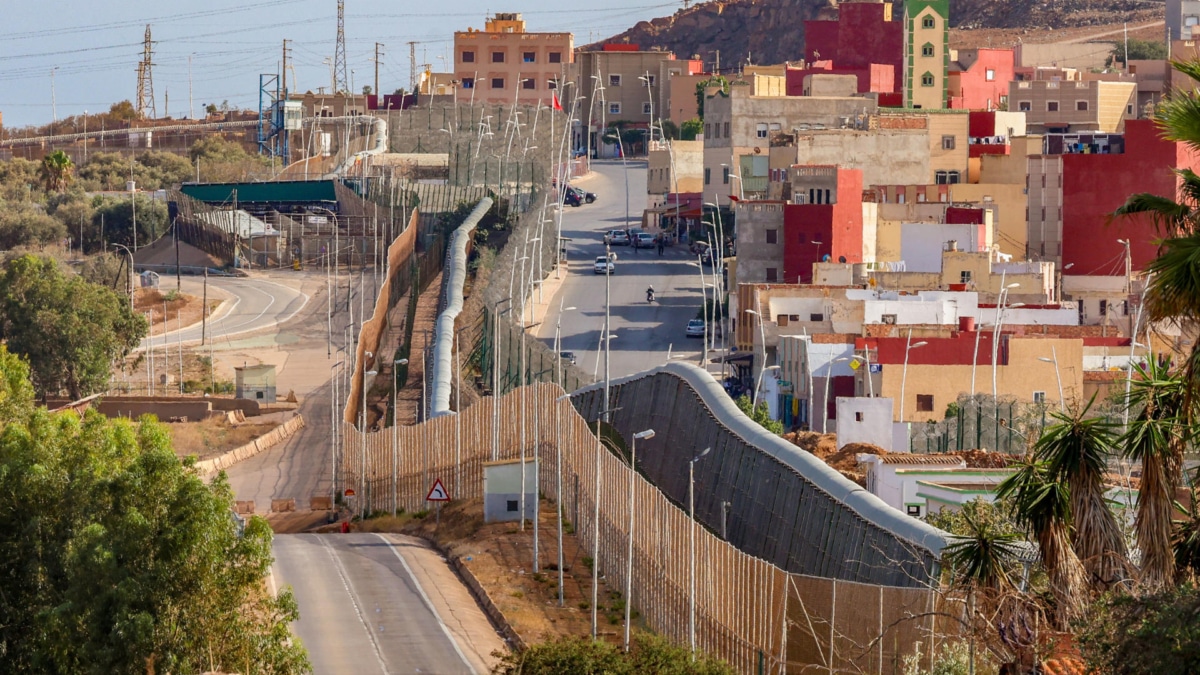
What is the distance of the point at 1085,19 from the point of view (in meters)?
192

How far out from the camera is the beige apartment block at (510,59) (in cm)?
14812

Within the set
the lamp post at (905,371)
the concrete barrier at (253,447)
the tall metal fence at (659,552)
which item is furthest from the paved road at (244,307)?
the tall metal fence at (659,552)

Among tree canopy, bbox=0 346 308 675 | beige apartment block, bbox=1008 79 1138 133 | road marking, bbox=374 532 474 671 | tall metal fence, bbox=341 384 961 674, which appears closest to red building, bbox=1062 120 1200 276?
beige apartment block, bbox=1008 79 1138 133

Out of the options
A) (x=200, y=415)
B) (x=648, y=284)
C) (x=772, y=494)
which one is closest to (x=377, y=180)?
(x=648, y=284)

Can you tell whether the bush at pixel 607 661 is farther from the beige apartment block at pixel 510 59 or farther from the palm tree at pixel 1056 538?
the beige apartment block at pixel 510 59

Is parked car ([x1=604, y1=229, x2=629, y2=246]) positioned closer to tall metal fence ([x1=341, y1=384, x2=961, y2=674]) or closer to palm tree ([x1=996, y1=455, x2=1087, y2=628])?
tall metal fence ([x1=341, y1=384, x2=961, y2=674])

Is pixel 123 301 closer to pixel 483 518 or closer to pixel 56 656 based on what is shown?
pixel 483 518

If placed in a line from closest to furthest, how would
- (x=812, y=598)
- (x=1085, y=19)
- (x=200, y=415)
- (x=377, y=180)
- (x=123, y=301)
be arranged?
(x=812, y=598) → (x=200, y=415) → (x=123, y=301) → (x=377, y=180) → (x=1085, y=19)

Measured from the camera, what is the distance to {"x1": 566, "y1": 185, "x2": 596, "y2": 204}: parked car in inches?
4594

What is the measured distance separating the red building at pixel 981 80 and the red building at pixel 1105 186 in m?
28.6

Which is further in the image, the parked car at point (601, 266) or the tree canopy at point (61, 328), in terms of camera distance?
the parked car at point (601, 266)

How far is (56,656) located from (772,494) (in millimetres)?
9986

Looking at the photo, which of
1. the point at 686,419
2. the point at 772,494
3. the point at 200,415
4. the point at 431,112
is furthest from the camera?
the point at 431,112

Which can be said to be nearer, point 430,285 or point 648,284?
point 430,285
